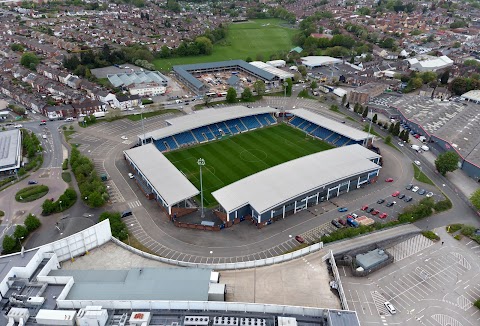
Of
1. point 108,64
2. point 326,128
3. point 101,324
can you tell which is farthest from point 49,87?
point 101,324

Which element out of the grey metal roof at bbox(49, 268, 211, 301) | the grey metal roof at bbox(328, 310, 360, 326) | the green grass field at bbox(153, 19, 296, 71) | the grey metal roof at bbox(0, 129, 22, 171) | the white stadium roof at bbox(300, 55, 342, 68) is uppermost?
the grey metal roof at bbox(328, 310, 360, 326)

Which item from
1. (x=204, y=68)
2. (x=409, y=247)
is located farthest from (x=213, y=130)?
(x=204, y=68)

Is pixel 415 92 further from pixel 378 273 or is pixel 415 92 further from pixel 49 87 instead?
pixel 49 87

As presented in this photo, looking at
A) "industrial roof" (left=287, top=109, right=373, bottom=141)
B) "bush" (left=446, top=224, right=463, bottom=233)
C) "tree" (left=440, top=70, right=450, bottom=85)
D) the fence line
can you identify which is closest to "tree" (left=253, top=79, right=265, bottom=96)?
"industrial roof" (left=287, top=109, right=373, bottom=141)

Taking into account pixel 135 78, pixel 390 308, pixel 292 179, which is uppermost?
pixel 292 179

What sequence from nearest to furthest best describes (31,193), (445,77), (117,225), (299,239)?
(117,225), (299,239), (31,193), (445,77)

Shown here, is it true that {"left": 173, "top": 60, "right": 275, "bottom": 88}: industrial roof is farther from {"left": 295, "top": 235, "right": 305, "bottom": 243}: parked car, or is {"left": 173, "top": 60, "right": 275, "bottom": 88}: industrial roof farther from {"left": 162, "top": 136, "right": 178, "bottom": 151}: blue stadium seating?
{"left": 295, "top": 235, "right": 305, "bottom": 243}: parked car

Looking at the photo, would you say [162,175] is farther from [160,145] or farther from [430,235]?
[430,235]
